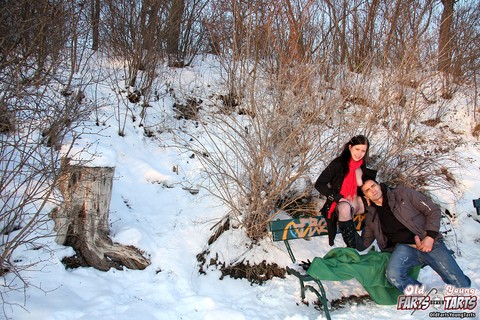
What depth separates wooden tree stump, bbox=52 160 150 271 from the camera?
3.80m

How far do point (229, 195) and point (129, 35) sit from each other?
5.27 m

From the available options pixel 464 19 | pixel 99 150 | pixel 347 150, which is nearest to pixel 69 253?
pixel 99 150

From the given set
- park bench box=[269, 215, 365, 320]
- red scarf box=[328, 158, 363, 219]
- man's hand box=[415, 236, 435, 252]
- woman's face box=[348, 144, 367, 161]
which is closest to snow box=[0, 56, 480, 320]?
park bench box=[269, 215, 365, 320]

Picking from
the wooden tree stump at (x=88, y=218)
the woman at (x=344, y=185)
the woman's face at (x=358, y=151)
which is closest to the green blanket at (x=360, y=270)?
the woman at (x=344, y=185)

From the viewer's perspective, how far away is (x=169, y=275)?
4086mm

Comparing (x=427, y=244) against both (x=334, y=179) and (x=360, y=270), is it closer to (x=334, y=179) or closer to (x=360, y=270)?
(x=360, y=270)

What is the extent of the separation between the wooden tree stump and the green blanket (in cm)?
200

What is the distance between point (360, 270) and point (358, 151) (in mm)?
1145

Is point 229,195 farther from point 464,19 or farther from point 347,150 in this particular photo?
point 464,19

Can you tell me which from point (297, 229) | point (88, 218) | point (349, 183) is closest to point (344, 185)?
point (349, 183)
